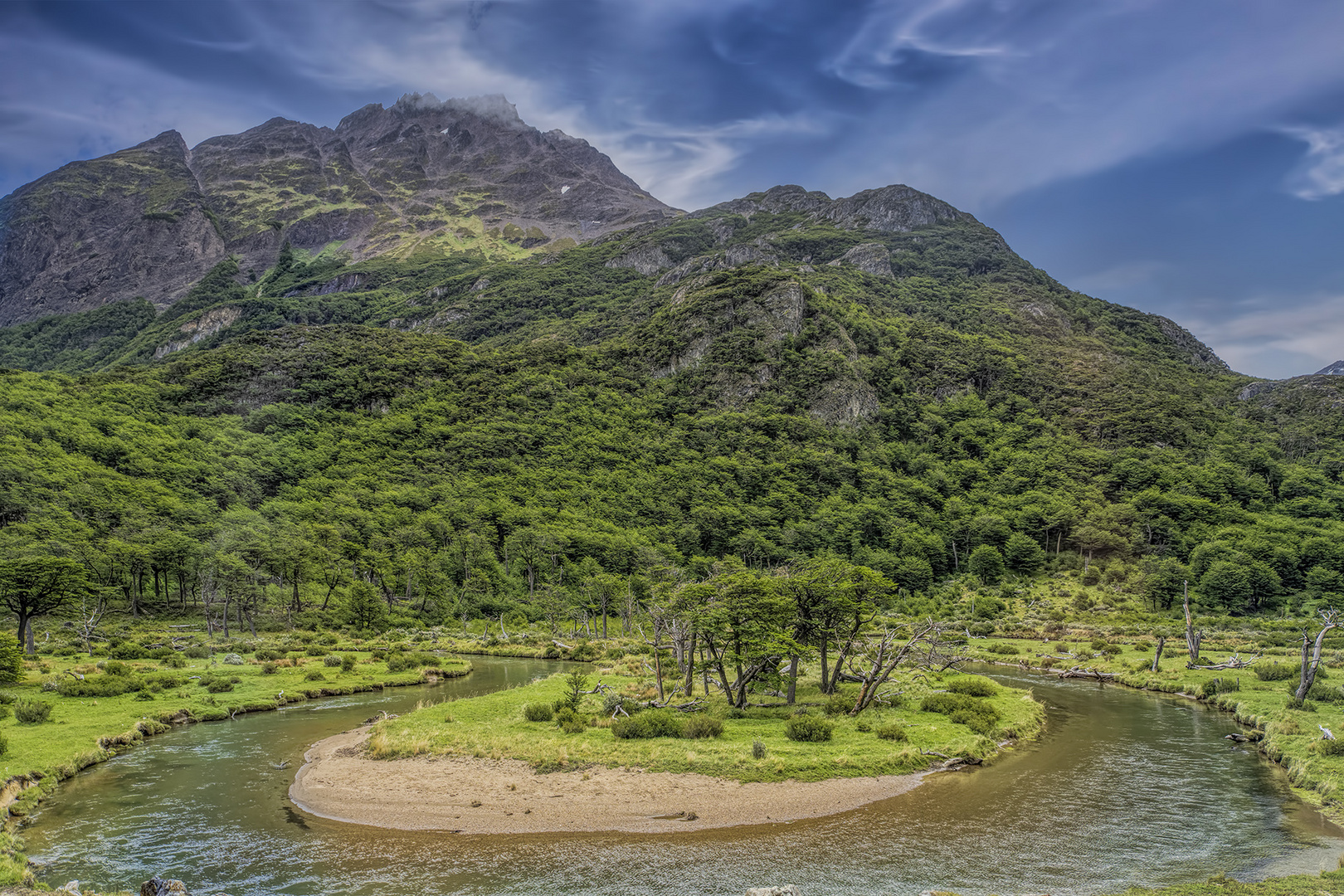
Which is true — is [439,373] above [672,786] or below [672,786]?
above

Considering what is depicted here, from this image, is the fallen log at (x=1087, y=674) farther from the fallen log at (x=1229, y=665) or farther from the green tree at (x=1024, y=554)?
the green tree at (x=1024, y=554)

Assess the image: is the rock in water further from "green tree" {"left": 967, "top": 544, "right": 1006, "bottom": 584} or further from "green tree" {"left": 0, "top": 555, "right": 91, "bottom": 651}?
"green tree" {"left": 967, "top": 544, "right": 1006, "bottom": 584}

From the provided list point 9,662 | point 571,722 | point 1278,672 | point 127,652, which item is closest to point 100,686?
point 9,662

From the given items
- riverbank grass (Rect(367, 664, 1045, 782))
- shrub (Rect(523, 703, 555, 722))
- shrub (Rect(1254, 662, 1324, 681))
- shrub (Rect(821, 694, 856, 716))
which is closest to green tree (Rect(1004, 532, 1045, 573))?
shrub (Rect(1254, 662, 1324, 681))

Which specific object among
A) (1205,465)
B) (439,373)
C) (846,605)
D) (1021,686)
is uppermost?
(439,373)

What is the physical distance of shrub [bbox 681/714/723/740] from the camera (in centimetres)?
2784

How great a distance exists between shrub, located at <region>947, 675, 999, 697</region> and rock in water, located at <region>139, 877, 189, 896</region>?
3658 centimetres

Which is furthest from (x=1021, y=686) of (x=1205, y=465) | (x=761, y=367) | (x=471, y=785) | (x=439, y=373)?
(x=439, y=373)

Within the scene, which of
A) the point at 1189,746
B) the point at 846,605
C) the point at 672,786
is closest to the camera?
the point at 672,786

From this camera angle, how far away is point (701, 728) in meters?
28.0

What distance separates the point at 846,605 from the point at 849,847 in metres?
17.2

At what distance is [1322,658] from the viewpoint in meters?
48.4

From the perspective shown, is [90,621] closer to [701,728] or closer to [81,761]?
Answer: [81,761]

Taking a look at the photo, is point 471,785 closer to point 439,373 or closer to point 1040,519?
point 1040,519
